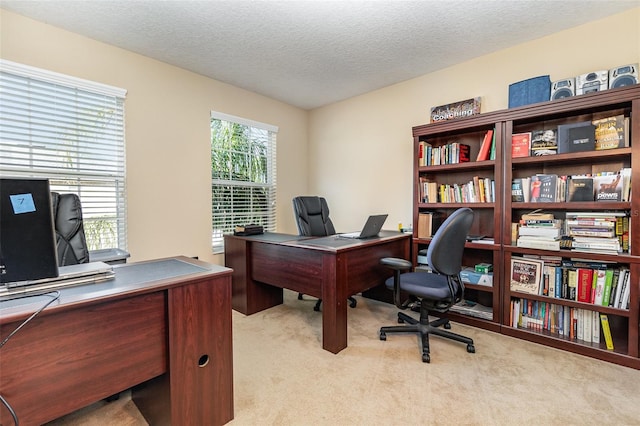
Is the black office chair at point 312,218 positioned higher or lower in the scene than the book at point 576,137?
lower

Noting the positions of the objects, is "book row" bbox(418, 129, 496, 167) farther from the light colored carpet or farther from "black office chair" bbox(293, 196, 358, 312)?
the light colored carpet

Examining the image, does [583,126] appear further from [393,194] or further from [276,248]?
[276,248]

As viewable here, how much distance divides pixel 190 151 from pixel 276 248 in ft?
5.10

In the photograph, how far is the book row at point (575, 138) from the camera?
6.70 ft

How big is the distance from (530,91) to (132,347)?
10.7ft

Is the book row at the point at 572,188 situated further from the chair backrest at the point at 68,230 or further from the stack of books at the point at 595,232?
the chair backrest at the point at 68,230

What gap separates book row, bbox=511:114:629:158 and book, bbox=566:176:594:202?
0.75 ft

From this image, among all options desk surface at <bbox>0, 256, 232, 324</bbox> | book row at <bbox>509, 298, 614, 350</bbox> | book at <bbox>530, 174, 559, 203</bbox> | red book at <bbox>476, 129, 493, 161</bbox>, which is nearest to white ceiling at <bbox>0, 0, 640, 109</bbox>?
red book at <bbox>476, 129, 493, 161</bbox>

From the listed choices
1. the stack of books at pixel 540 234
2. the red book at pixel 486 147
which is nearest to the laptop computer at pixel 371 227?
the red book at pixel 486 147

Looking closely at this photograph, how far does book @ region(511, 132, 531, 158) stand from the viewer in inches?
93.9

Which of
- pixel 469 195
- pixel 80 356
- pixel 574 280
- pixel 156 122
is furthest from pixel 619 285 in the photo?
pixel 156 122

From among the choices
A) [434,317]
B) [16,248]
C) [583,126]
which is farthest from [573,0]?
[16,248]

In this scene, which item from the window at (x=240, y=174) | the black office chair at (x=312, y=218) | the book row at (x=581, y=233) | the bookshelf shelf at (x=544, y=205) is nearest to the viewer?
the bookshelf shelf at (x=544, y=205)

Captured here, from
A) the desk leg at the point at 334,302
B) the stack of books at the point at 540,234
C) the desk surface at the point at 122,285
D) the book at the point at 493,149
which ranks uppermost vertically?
the book at the point at 493,149
